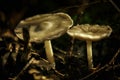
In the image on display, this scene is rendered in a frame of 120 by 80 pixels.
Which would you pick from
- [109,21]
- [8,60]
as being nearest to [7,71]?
[8,60]

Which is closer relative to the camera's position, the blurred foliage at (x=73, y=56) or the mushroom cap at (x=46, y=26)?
the mushroom cap at (x=46, y=26)

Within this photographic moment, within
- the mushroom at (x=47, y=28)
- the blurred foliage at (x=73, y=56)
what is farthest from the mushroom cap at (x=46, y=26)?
the blurred foliage at (x=73, y=56)

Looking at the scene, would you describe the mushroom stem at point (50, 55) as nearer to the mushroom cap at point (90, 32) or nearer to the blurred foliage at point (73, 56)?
the blurred foliage at point (73, 56)

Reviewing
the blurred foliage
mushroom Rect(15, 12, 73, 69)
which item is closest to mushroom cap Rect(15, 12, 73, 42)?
mushroom Rect(15, 12, 73, 69)

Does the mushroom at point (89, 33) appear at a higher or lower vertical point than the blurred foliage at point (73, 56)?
higher

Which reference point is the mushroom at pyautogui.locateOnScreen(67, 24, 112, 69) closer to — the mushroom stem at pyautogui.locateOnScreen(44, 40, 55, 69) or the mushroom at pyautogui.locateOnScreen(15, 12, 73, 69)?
the mushroom at pyautogui.locateOnScreen(15, 12, 73, 69)

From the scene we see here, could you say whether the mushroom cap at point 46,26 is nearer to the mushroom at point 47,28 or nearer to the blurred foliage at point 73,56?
the mushroom at point 47,28

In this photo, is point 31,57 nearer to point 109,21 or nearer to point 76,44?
point 76,44
